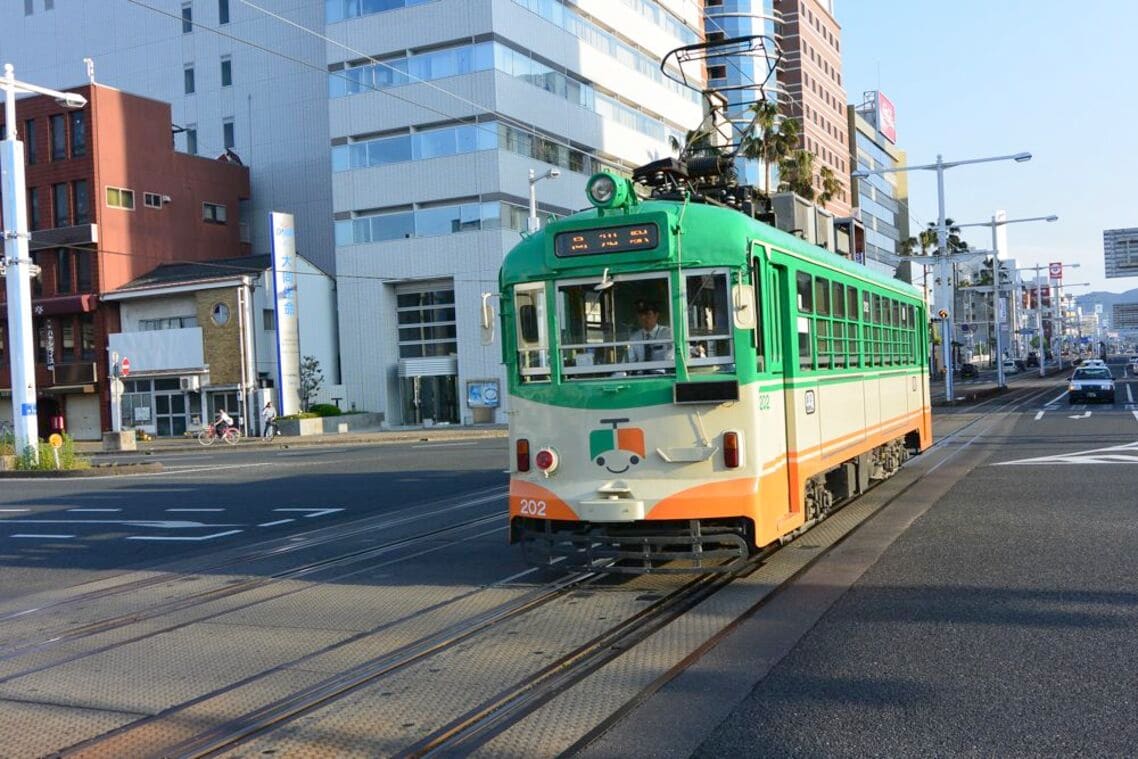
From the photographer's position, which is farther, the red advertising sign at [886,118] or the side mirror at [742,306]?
the red advertising sign at [886,118]

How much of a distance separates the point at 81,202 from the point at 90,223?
4.46 feet

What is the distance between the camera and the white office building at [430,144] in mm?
43000

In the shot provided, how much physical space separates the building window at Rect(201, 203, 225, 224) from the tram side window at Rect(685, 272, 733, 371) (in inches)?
1919

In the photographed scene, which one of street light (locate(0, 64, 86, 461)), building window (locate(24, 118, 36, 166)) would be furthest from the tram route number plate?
building window (locate(24, 118, 36, 166))

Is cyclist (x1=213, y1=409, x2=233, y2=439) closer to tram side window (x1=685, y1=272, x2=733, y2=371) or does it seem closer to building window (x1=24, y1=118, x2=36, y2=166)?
building window (x1=24, y1=118, x2=36, y2=166)

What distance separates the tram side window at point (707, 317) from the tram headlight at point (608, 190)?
85 cm

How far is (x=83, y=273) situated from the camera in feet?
159

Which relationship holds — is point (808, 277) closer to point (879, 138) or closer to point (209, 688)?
point (209, 688)

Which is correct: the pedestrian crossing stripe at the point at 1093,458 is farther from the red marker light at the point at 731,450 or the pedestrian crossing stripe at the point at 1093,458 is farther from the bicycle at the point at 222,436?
the bicycle at the point at 222,436

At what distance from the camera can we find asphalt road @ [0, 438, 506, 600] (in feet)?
39.7

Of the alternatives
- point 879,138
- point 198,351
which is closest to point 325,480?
point 198,351

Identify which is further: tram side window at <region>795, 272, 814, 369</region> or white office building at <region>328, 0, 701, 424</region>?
white office building at <region>328, 0, 701, 424</region>

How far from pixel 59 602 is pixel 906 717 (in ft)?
24.3

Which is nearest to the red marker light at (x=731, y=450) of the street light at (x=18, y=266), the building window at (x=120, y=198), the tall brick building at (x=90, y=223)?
the street light at (x=18, y=266)
